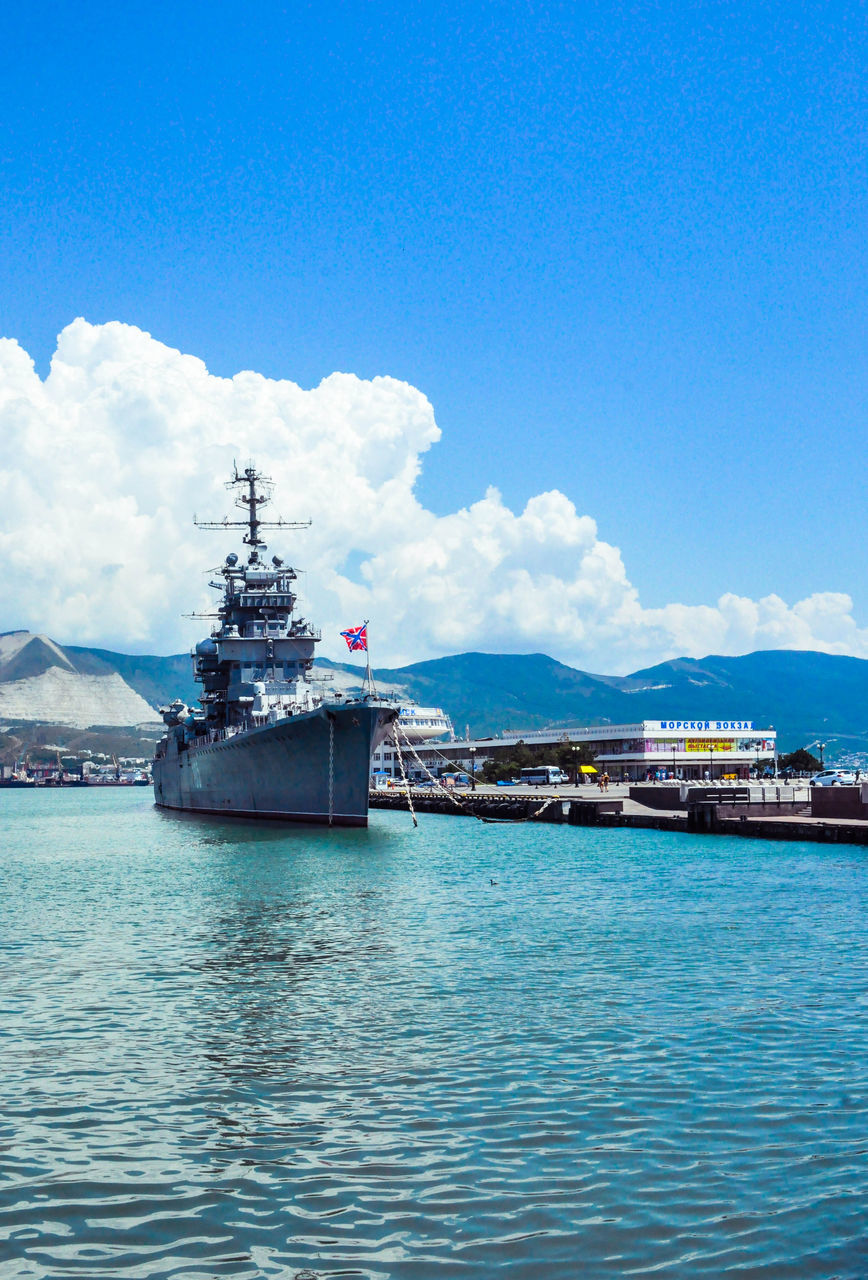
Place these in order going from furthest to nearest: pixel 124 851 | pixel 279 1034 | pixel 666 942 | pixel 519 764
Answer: pixel 519 764 → pixel 124 851 → pixel 666 942 → pixel 279 1034

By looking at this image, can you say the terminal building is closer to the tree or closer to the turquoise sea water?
the tree

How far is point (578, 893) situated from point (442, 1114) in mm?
18738

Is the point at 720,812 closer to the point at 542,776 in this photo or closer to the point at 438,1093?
the point at 438,1093

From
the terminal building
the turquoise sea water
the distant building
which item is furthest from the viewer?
the distant building

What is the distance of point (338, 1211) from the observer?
28.4 feet

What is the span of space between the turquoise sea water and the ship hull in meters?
23.5

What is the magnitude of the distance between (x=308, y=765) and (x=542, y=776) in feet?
263

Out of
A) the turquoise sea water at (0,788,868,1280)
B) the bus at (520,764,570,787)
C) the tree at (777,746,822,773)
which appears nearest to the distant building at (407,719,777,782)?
the tree at (777,746,822,773)

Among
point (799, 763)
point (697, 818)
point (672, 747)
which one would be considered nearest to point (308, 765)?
point (697, 818)

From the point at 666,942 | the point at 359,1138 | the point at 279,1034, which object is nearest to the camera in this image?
the point at 359,1138

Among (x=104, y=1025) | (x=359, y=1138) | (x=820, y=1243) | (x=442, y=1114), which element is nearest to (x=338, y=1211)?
(x=359, y=1138)

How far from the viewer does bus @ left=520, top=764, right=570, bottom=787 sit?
4786 inches

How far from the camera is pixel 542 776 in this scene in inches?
5089

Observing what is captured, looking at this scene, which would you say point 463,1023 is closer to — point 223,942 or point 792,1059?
point 792,1059
